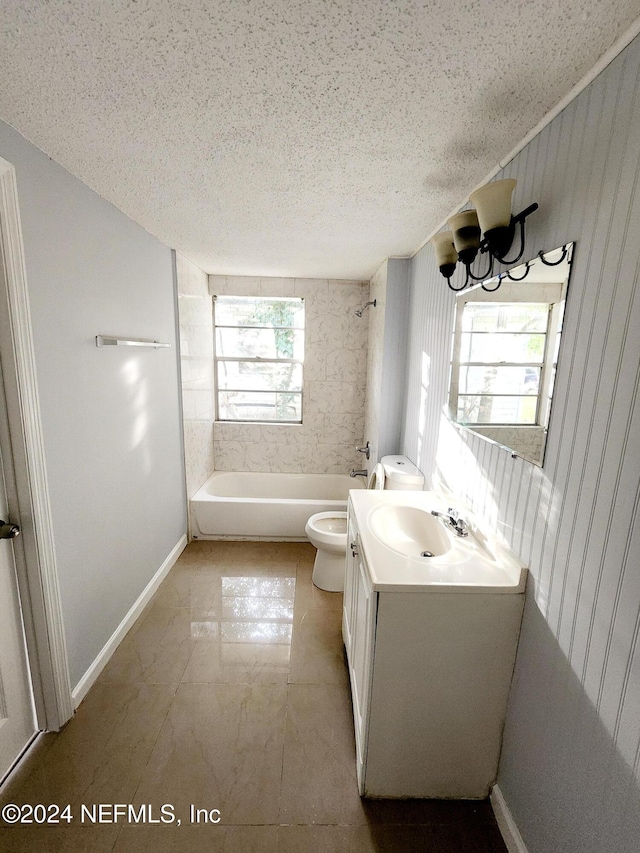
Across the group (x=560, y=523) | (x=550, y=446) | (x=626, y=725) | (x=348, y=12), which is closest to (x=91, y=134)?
(x=348, y=12)

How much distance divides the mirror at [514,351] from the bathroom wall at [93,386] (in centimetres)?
174

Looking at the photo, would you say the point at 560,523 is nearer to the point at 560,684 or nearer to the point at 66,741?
the point at 560,684

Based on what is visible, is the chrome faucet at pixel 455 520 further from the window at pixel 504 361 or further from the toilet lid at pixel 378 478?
the toilet lid at pixel 378 478

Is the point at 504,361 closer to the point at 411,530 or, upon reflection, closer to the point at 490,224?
the point at 490,224

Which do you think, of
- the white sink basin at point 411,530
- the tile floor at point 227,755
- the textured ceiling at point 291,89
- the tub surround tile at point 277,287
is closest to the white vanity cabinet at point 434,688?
the tile floor at point 227,755

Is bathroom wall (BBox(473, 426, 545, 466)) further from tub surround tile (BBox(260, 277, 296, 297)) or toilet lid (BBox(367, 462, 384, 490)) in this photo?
tub surround tile (BBox(260, 277, 296, 297))

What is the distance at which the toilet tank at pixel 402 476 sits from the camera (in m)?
2.28

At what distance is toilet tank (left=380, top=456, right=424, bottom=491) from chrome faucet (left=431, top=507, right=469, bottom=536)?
0.57 meters

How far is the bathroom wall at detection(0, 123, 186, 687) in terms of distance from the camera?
4.66 ft

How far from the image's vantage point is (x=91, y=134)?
1271 mm

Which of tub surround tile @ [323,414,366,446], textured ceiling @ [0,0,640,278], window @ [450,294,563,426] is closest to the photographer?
textured ceiling @ [0,0,640,278]

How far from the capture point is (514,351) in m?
1.31

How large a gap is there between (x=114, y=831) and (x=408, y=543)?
4.80 feet

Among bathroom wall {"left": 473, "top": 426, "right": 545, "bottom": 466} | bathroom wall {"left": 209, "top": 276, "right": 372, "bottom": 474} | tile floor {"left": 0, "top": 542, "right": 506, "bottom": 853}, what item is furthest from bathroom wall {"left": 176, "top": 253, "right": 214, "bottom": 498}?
bathroom wall {"left": 473, "top": 426, "right": 545, "bottom": 466}
